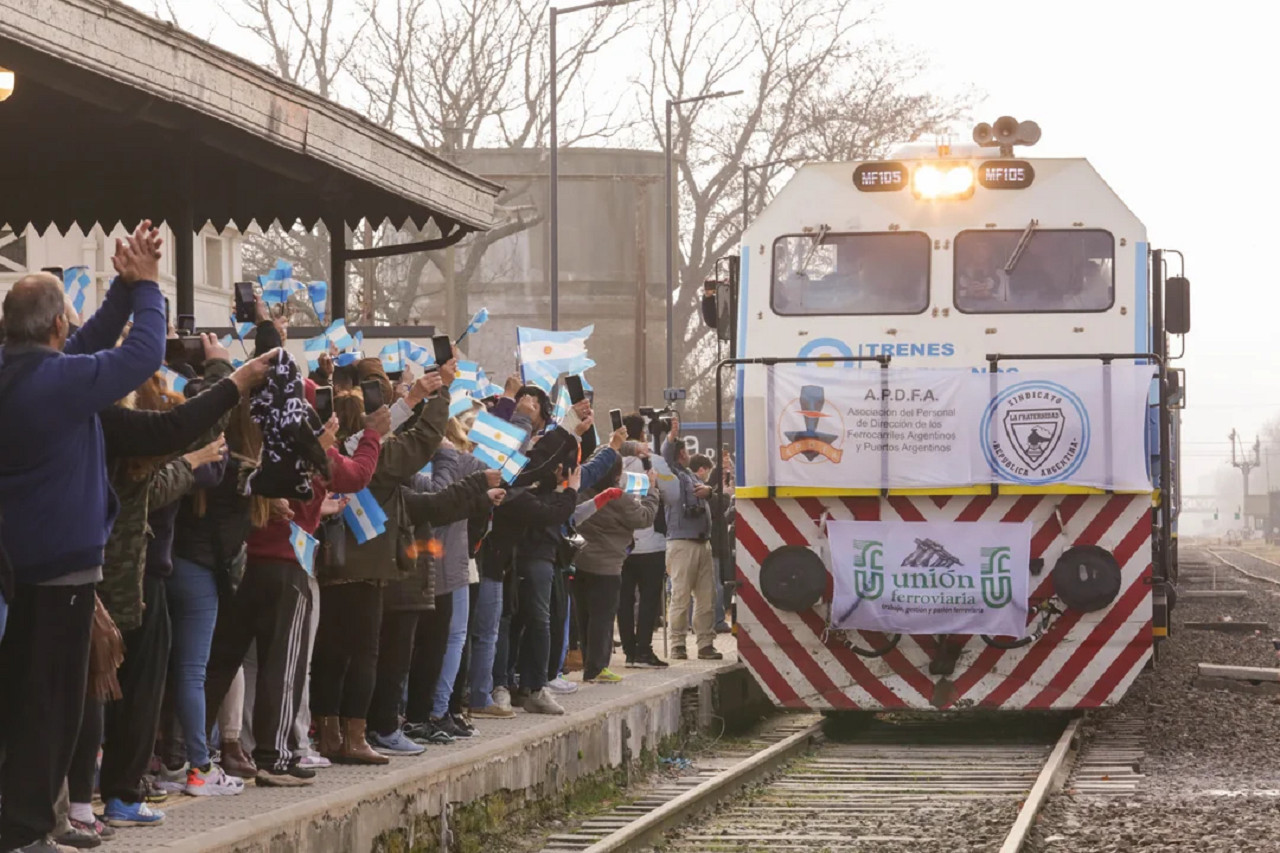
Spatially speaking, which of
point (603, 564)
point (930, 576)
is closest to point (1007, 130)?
point (930, 576)

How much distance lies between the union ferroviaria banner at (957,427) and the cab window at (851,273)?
753 mm

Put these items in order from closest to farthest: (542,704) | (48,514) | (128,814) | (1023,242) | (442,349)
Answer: (48,514), (128,814), (442,349), (542,704), (1023,242)

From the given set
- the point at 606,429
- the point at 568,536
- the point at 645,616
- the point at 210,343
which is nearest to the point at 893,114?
the point at 606,429

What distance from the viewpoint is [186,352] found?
7996 millimetres

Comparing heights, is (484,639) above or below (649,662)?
above

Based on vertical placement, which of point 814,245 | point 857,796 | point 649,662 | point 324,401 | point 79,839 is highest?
point 814,245

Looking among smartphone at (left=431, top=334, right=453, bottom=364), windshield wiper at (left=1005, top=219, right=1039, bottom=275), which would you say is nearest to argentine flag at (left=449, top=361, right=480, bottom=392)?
smartphone at (left=431, top=334, right=453, bottom=364)

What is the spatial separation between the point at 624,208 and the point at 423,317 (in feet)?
18.3

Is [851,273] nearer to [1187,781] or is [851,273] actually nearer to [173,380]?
[1187,781]

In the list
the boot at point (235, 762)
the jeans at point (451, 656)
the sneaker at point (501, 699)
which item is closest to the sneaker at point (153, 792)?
the boot at point (235, 762)

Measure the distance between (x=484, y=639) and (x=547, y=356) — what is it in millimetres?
1678

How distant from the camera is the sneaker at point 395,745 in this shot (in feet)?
33.5

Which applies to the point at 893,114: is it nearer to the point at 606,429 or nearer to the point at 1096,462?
the point at 606,429

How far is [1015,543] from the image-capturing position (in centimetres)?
1381
